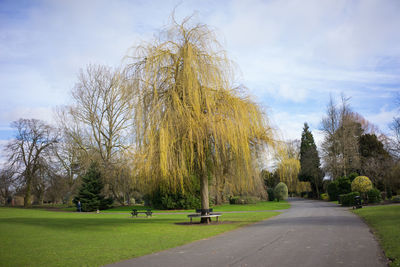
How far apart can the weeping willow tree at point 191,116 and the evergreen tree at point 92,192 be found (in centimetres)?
2423

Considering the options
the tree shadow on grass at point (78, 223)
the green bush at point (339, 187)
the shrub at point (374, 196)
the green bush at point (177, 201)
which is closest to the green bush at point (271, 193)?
the green bush at point (339, 187)

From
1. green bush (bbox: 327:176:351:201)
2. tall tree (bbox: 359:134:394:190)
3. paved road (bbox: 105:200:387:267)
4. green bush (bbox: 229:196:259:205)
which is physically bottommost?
green bush (bbox: 229:196:259:205)

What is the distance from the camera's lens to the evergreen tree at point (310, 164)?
1935 inches

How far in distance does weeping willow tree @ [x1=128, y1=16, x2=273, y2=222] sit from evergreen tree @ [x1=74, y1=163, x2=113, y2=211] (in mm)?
24228

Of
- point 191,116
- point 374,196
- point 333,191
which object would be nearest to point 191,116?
point 191,116

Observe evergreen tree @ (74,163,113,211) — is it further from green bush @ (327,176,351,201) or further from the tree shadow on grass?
green bush @ (327,176,351,201)

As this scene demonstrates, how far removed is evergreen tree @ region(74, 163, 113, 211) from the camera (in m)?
34.8

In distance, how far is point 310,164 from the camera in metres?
49.8

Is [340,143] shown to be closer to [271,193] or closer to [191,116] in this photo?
[271,193]

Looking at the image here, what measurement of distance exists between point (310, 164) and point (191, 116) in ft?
135

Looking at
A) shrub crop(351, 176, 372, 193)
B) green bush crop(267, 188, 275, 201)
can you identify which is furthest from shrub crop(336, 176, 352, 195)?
green bush crop(267, 188, 275, 201)

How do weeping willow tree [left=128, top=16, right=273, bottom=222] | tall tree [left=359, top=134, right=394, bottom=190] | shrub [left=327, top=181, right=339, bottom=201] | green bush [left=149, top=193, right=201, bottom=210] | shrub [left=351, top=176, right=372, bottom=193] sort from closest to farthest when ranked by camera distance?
weeping willow tree [left=128, top=16, right=273, bottom=222] < shrub [left=351, top=176, right=372, bottom=193] < green bush [left=149, top=193, right=201, bottom=210] < tall tree [left=359, top=134, right=394, bottom=190] < shrub [left=327, top=181, right=339, bottom=201]

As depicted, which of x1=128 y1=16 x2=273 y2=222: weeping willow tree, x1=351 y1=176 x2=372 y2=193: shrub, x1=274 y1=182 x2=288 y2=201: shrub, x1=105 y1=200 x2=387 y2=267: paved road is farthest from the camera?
x1=274 y1=182 x2=288 y2=201: shrub

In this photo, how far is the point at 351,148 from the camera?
39.1 meters
